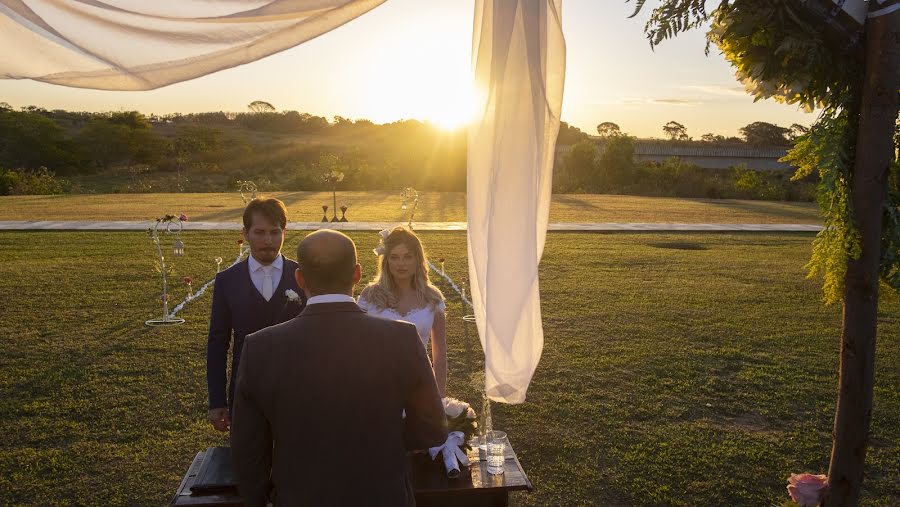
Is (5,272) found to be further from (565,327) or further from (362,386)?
(362,386)

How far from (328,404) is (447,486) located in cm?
105

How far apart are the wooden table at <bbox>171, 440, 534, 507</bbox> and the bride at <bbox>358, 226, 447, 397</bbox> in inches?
40.1

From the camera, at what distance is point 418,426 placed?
2.17m

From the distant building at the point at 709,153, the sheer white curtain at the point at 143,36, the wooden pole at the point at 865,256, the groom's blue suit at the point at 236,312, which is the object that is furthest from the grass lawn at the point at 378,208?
the distant building at the point at 709,153

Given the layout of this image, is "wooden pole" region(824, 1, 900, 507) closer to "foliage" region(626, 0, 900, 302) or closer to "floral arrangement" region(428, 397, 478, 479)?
"foliage" region(626, 0, 900, 302)

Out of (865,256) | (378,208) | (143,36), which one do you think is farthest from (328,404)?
(378,208)

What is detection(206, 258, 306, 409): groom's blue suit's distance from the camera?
11.0 ft

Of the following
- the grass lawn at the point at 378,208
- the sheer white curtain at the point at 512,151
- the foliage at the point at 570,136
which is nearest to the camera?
the sheer white curtain at the point at 512,151

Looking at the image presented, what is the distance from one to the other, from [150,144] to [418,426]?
61541 mm

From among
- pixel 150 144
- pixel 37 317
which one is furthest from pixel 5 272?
pixel 150 144

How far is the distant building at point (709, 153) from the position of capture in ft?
180

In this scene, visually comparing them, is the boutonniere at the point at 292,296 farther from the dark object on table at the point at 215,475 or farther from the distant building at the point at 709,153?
the distant building at the point at 709,153

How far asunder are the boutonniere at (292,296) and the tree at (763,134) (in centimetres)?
6207

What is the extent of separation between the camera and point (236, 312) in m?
3.38
